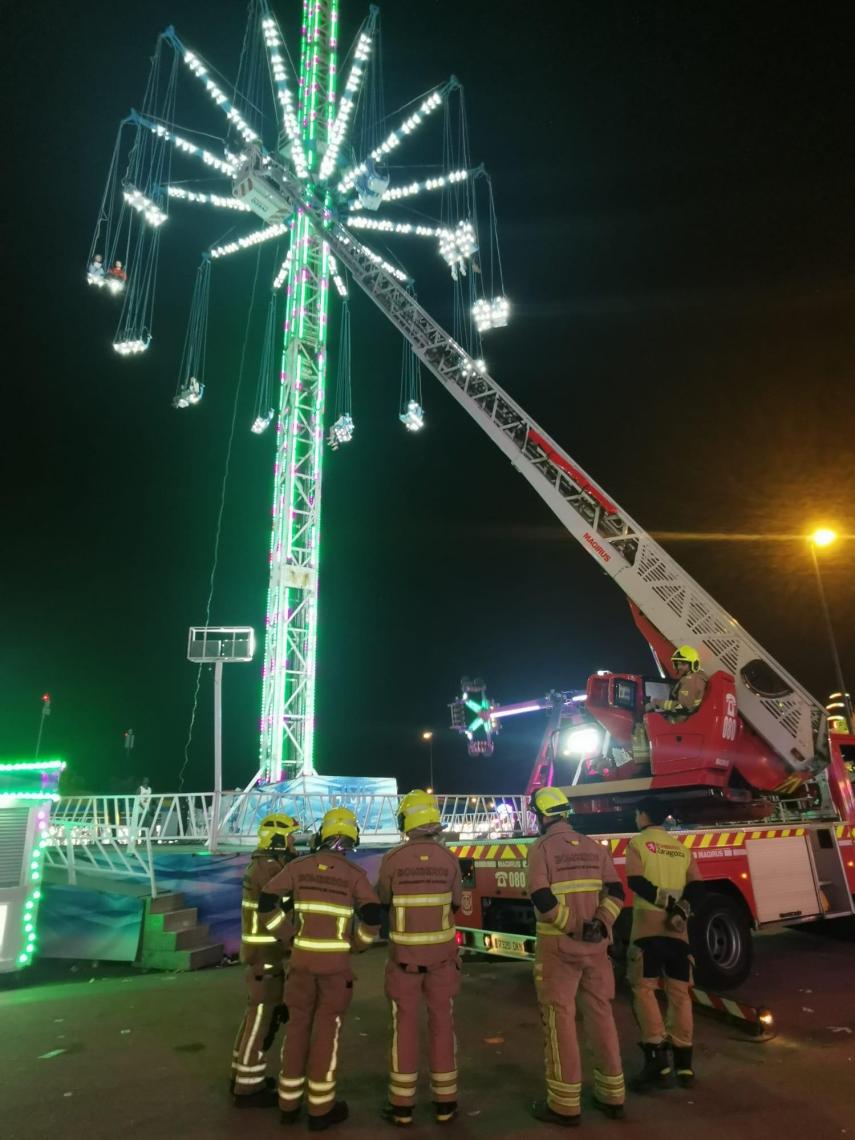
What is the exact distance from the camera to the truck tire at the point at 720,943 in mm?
7246

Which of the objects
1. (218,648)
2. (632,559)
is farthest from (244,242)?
(632,559)

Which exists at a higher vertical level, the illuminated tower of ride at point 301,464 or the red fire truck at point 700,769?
the illuminated tower of ride at point 301,464

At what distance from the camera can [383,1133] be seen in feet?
A: 14.2

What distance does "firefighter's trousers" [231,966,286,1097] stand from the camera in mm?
4805

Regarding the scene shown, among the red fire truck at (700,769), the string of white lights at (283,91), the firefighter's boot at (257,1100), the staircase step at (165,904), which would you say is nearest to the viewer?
the firefighter's boot at (257,1100)

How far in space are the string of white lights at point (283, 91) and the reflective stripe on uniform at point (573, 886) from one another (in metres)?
20.3

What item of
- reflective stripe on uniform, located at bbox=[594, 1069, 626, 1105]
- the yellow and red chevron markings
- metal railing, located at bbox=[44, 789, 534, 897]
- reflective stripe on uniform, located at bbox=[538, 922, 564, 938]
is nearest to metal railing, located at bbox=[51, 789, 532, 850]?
metal railing, located at bbox=[44, 789, 534, 897]

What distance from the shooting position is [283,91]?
1920 cm

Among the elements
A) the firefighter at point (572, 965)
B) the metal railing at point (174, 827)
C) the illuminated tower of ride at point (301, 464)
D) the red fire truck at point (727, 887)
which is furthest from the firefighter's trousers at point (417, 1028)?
the illuminated tower of ride at point (301, 464)

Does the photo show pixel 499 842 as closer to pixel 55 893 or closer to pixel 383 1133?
pixel 383 1133

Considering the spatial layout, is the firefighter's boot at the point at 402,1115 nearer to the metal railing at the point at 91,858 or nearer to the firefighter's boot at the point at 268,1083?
the firefighter's boot at the point at 268,1083

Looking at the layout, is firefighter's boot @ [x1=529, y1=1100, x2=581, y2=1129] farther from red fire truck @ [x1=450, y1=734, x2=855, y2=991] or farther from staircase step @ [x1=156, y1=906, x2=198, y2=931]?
staircase step @ [x1=156, y1=906, x2=198, y2=931]

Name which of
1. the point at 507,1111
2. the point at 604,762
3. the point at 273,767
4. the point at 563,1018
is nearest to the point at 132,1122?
Result: the point at 507,1111

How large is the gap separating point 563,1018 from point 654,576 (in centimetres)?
798
